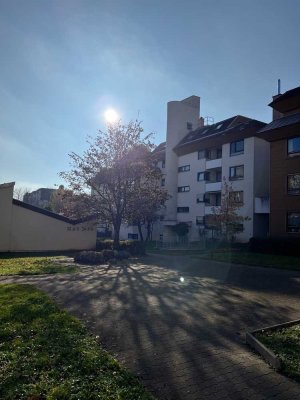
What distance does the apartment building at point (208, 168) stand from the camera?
3403 cm

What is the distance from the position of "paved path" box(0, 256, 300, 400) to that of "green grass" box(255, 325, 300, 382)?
0.23m

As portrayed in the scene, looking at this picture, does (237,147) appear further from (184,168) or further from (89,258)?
(89,258)

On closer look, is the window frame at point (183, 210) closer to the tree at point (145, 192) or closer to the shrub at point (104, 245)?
the tree at point (145, 192)

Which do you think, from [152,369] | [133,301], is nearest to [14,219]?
[133,301]

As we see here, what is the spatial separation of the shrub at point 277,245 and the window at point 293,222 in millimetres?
2440

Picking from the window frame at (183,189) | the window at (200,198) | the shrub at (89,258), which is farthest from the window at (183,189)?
the shrub at (89,258)

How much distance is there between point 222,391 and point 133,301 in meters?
4.86

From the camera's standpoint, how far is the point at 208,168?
133 ft

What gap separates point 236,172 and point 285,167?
31.0 ft

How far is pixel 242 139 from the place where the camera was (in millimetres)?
35812

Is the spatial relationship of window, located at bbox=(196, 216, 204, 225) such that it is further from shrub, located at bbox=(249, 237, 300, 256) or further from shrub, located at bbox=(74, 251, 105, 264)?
shrub, located at bbox=(74, 251, 105, 264)

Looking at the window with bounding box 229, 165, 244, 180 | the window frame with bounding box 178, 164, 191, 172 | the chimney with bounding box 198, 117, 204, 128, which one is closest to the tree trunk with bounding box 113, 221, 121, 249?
the window with bounding box 229, 165, 244, 180

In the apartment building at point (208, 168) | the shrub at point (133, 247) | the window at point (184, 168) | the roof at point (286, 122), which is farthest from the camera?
the window at point (184, 168)

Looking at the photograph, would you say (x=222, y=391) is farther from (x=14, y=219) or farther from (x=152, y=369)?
(x=14, y=219)
